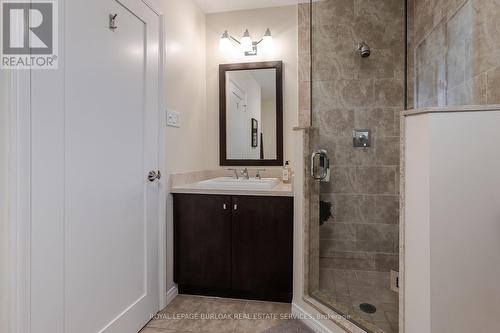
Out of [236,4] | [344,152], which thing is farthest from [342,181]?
[236,4]

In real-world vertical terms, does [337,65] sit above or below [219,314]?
above

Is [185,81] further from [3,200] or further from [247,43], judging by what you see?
[3,200]

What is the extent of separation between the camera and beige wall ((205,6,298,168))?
100 inches

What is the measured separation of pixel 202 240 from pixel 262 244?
448mm

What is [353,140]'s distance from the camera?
84.0 inches

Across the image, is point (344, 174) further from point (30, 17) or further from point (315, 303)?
point (30, 17)

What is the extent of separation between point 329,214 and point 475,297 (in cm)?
118

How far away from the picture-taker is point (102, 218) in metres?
1.41

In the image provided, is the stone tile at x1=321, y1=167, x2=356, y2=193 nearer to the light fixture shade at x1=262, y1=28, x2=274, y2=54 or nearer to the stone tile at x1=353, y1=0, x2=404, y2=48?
the stone tile at x1=353, y1=0, x2=404, y2=48

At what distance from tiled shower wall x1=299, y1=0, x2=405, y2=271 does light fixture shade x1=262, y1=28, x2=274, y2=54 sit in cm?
42

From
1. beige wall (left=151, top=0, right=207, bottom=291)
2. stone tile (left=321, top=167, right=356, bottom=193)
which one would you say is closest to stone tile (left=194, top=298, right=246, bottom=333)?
beige wall (left=151, top=0, right=207, bottom=291)

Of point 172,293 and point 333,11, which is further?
point 333,11

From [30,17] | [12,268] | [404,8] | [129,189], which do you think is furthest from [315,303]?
[404,8]

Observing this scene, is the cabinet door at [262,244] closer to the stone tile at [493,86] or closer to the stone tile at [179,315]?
the stone tile at [179,315]
